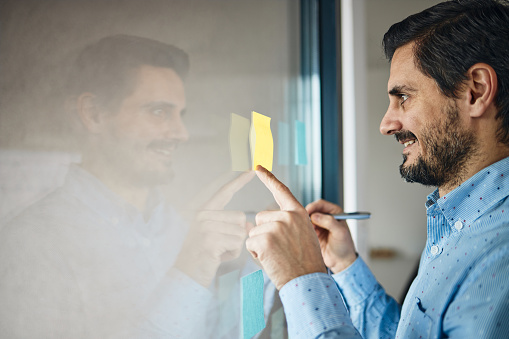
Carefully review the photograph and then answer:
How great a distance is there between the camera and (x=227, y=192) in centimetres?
57

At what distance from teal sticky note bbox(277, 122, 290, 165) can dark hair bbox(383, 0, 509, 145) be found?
27 cm

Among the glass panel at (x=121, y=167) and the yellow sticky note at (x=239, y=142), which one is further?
the yellow sticky note at (x=239, y=142)

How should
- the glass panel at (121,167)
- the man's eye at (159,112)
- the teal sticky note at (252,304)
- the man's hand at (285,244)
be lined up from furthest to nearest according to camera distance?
the teal sticky note at (252,304), the man's hand at (285,244), the man's eye at (159,112), the glass panel at (121,167)

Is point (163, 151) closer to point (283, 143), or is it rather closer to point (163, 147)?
point (163, 147)

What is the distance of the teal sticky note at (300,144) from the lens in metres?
0.87

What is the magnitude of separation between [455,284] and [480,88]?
34cm

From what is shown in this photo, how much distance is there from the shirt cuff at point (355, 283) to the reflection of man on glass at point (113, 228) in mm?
468

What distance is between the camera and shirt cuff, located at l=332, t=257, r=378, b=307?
0.86 m

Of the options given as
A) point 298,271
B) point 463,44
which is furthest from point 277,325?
point 463,44

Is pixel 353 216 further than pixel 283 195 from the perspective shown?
Yes

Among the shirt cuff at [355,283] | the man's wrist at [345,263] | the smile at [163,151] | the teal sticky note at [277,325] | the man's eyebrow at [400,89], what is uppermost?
the man's eyebrow at [400,89]

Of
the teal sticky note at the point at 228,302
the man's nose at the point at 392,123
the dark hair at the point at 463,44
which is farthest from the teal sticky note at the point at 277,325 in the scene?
the dark hair at the point at 463,44

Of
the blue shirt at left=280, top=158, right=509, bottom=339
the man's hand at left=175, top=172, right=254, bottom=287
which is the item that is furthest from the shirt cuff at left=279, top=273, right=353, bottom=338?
the man's hand at left=175, top=172, right=254, bottom=287

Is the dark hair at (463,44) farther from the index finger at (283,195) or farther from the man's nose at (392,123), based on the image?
the index finger at (283,195)
